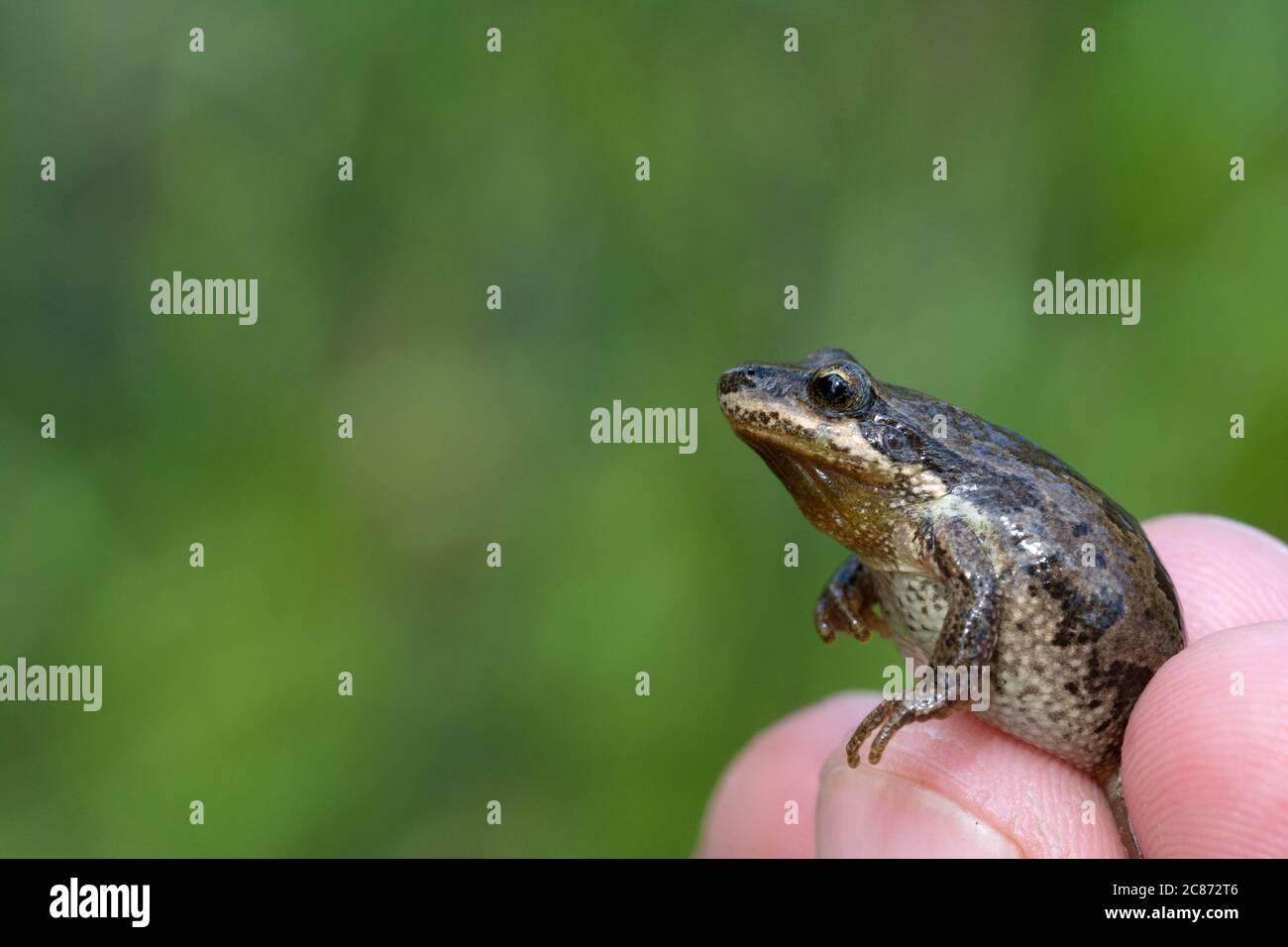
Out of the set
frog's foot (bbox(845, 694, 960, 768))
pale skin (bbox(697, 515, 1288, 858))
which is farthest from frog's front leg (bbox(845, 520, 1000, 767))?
pale skin (bbox(697, 515, 1288, 858))

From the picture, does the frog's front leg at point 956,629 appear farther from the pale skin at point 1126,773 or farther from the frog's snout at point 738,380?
the frog's snout at point 738,380

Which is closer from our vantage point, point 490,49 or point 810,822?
point 810,822

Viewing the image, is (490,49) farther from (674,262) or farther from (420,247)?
(674,262)

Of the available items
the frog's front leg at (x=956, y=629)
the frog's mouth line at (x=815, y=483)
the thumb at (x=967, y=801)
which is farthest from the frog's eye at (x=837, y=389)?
the thumb at (x=967, y=801)
